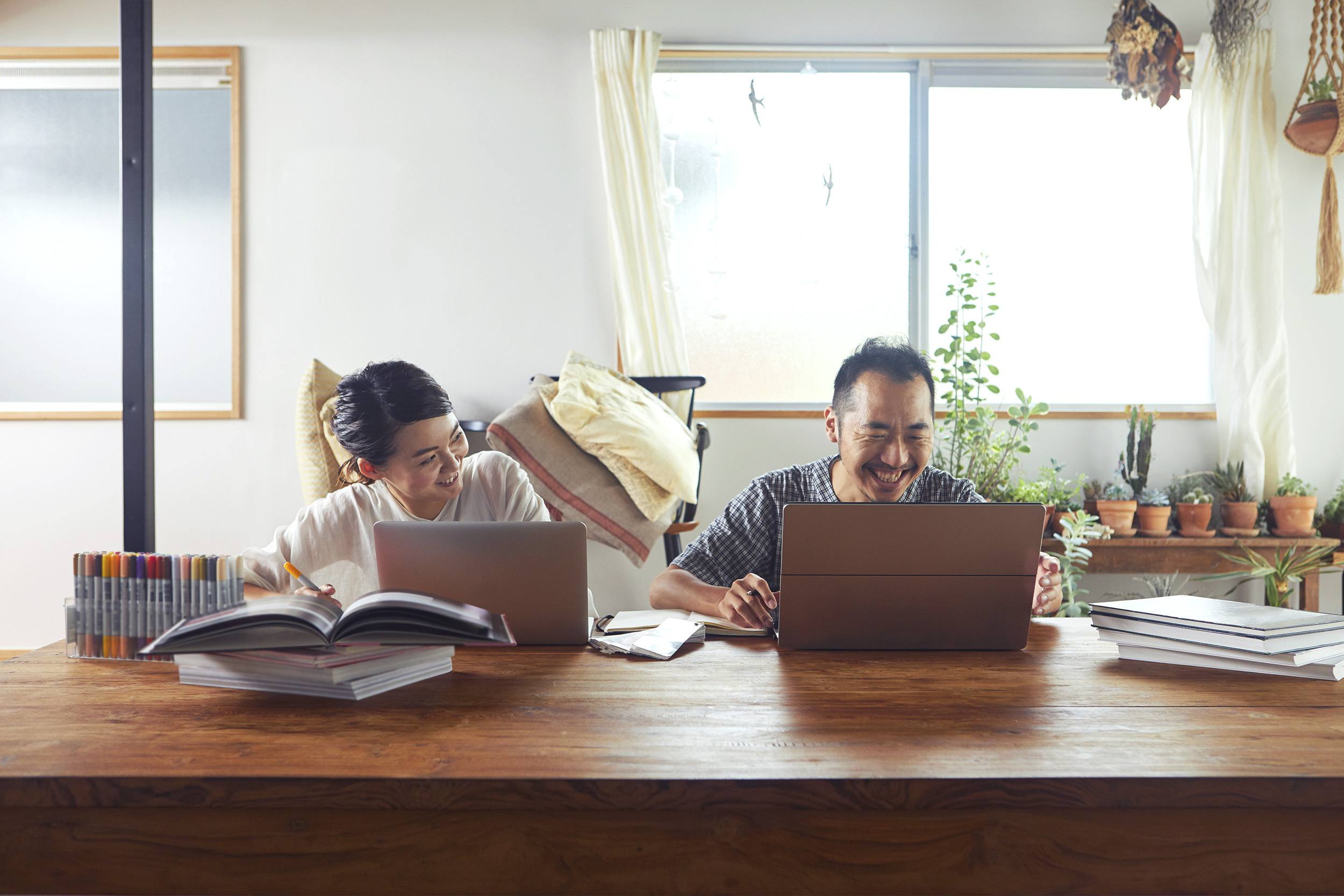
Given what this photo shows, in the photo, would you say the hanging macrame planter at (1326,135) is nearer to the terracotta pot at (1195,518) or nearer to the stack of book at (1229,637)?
the terracotta pot at (1195,518)

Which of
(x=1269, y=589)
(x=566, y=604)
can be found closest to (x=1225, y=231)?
(x=1269, y=589)

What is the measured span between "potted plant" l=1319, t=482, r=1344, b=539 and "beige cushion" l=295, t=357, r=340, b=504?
3.74 meters

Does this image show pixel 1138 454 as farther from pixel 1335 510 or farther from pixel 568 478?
pixel 568 478

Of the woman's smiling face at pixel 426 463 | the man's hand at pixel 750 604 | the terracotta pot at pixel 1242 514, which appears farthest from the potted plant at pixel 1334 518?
the woman's smiling face at pixel 426 463

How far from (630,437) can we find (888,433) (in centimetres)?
121

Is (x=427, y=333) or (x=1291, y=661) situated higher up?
(x=427, y=333)

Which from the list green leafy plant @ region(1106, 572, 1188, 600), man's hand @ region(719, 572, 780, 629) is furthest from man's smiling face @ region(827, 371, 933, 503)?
green leafy plant @ region(1106, 572, 1188, 600)

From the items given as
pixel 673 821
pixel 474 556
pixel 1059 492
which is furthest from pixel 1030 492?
pixel 673 821

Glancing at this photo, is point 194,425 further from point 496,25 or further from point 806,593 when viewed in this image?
point 806,593

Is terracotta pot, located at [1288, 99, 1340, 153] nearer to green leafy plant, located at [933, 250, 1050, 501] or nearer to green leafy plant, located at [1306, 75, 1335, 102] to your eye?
green leafy plant, located at [1306, 75, 1335, 102]

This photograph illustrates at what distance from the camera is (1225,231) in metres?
3.37

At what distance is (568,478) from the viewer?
290cm

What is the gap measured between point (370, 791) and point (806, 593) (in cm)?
68

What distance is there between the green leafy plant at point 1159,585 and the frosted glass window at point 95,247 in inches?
146
